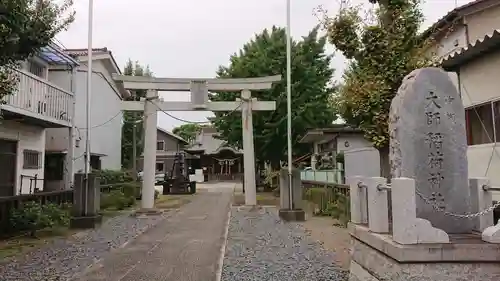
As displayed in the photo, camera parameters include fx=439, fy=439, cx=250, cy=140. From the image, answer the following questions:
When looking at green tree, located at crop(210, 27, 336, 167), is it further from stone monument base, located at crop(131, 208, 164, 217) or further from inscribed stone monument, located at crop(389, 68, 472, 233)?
inscribed stone monument, located at crop(389, 68, 472, 233)

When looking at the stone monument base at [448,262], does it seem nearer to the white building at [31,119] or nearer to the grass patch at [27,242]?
the grass patch at [27,242]

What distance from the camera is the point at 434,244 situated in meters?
4.68

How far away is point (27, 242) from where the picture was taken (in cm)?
1063

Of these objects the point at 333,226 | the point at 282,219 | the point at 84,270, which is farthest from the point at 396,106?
the point at 282,219

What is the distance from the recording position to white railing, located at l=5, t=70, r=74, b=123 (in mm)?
12804

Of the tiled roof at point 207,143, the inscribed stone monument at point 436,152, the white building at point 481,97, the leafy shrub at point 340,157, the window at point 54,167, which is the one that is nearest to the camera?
the inscribed stone monument at point 436,152

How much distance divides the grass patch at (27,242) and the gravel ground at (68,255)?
0.94 feet

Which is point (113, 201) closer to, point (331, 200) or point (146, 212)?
point (146, 212)

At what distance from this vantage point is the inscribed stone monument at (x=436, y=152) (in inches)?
218

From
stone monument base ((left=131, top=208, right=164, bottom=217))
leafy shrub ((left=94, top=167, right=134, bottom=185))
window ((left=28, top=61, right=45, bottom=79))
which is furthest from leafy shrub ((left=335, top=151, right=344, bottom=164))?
window ((left=28, top=61, right=45, bottom=79))

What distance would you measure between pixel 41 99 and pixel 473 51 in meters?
12.6

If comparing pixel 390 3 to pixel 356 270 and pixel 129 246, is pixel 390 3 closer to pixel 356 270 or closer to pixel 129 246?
pixel 356 270

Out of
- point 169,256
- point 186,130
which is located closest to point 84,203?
point 169,256

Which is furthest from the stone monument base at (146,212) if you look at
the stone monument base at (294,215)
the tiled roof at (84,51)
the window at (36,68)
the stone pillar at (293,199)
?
the tiled roof at (84,51)
